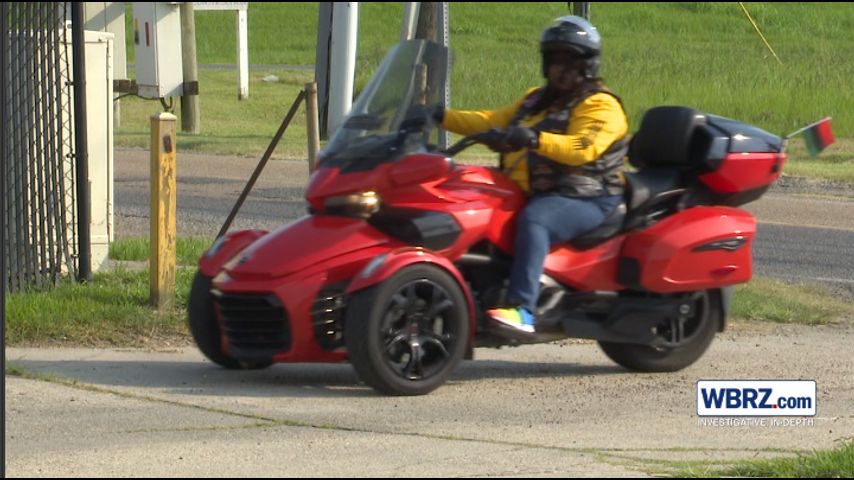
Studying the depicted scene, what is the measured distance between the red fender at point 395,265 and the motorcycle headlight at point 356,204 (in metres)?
0.22

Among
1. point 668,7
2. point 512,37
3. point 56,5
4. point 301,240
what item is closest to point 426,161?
point 301,240

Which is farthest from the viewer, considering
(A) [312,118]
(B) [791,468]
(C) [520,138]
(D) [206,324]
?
(A) [312,118]

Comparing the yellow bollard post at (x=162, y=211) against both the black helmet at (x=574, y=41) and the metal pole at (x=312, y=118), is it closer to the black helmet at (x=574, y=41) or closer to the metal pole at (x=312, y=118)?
the metal pole at (x=312, y=118)

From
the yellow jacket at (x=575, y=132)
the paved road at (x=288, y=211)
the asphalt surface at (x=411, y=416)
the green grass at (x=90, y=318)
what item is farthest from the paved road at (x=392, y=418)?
the paved road at (x=288, y=211)

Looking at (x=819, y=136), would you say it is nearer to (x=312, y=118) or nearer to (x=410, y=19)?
(x=410, y=19)

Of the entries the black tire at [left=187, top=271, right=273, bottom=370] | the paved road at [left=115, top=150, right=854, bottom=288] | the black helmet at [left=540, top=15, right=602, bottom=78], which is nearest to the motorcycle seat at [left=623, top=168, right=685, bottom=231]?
the black helmet at [left=540, top=15, right=602, bottom=78]

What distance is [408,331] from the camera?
25.3ft

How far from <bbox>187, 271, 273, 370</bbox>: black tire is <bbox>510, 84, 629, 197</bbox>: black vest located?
5.21 ft

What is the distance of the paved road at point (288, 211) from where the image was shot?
42.5ft

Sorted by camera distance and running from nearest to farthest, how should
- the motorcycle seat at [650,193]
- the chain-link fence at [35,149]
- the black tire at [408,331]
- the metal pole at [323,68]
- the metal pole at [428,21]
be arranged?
the black tire at [408,331]
the motorcycle seat at [650,193]
the chain-link fence at [35,149]
the metal pole at [428,21]
the metal pole at [323,68]

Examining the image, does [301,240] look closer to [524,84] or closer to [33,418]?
[33,418]

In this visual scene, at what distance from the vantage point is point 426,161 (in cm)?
791

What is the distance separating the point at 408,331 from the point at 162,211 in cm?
258

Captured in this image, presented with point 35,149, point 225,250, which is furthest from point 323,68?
point 225,250
